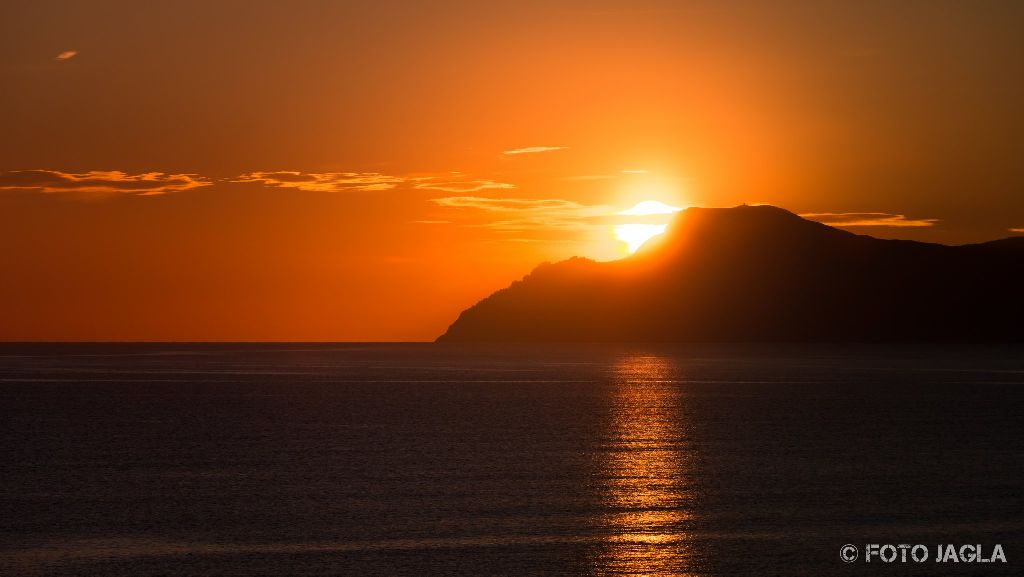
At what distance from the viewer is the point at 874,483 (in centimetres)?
2848

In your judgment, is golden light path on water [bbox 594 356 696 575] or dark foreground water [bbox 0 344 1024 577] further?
dark foreground water [bbox 0 344 1024 577]

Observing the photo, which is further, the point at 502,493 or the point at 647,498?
the point at 502,493

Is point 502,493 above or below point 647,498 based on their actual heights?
above

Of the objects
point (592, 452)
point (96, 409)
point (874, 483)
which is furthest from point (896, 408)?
point (96, 409)

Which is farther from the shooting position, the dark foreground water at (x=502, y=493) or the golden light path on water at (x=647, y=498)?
the dark foreground water at (x=502, y=493)

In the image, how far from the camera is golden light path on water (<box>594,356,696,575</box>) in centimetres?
1797

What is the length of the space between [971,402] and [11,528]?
219 ft

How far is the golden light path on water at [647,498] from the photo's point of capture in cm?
1797

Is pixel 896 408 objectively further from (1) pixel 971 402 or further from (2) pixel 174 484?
(2) pixel 174 484

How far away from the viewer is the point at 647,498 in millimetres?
25125

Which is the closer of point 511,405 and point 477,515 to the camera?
point 477,515

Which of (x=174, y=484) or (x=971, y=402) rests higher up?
(x=174, y=484)

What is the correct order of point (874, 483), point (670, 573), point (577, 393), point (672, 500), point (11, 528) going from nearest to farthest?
point (670, 573)
point (11, 528)
point (672, 500)
point (874, 483)
point (577, 393)

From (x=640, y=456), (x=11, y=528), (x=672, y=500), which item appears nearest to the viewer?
(x=11, y=528)
